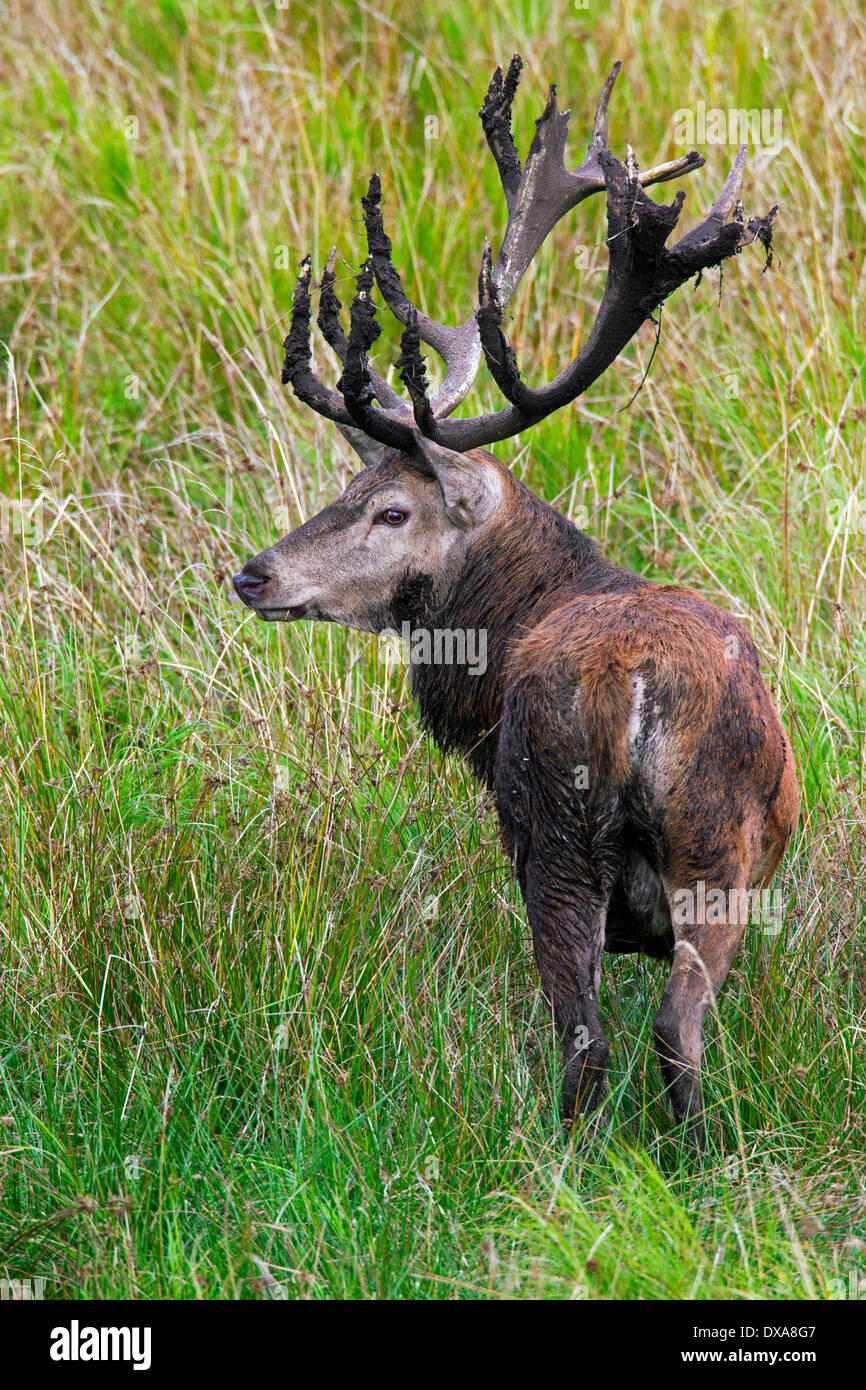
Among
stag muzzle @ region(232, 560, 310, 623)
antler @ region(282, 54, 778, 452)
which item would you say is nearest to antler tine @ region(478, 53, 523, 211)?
antler @ region(282, 54, 778, 452)

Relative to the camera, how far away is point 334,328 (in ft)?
15.5

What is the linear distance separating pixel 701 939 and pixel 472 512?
1577mm

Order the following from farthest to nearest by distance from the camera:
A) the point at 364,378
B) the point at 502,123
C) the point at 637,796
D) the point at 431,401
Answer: the point at 431,401 → the point at 502,123 → the point at 364,378 → the point at 637,796

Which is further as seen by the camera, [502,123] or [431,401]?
[431,401]

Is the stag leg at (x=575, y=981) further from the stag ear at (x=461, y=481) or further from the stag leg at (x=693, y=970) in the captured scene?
the stag ear at (x=461, y=481)

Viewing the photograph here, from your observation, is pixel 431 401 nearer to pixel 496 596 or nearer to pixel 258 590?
pixel 496 596

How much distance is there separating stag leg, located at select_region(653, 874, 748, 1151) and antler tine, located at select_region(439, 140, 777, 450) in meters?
1.61

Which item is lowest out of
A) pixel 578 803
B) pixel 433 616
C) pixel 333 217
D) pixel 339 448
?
pixel 578 803

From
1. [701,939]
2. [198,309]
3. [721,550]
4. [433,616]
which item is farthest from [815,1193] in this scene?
[198,309]

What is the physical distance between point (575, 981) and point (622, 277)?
1987 mm

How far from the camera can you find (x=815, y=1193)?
12.4ft

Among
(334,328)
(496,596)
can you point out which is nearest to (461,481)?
(496,596)

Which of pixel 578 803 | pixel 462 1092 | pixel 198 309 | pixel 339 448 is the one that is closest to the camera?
pixel 578 803

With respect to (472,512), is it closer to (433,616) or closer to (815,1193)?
(433,616)
